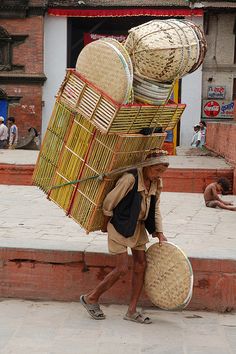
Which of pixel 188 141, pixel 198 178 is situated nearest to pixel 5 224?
pixel 198 178

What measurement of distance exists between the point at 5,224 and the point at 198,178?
5.86 meters

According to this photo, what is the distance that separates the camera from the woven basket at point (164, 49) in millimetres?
4852

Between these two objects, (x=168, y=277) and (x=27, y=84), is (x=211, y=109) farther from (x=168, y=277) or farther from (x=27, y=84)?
(x=168, y=277)

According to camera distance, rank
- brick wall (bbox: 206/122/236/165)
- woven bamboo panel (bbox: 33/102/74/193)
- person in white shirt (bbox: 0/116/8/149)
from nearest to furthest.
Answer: woven bamboo panel (bbox: 33/102/74/193) < brick wall (bbox: 206/122/236/165) < person in white shirt (bbox: 0/116/8/149)

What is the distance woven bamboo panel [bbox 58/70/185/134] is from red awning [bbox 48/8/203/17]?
2114 centimetres

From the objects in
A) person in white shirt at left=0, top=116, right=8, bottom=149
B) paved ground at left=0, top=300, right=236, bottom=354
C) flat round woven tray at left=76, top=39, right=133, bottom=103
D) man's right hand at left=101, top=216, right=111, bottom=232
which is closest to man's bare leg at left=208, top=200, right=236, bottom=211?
paved ground at left=0, top=300, right=236, bottom=354

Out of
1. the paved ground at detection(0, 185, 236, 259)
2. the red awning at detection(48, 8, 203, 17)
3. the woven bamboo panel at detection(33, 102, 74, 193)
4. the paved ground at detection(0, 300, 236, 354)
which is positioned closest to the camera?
the paved ground at detection(0, 300, 236, 354)

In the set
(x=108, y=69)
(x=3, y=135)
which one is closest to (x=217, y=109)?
(x=3, y=135)

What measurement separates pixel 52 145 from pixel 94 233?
6.52 ft

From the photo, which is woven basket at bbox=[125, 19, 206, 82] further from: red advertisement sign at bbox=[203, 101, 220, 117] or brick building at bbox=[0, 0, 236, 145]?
red advertisement sign at bbox=[203, 101, 220, 117]

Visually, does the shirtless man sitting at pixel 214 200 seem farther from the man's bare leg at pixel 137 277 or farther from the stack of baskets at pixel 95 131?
the man's bare leg at pixel 137 277

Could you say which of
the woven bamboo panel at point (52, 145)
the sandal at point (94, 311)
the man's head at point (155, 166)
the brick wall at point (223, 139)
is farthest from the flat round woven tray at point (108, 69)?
the brick wall at point (223, 139)

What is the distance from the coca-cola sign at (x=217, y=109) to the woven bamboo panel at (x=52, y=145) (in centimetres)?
2133

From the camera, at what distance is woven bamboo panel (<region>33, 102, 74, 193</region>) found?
541 centimetres
